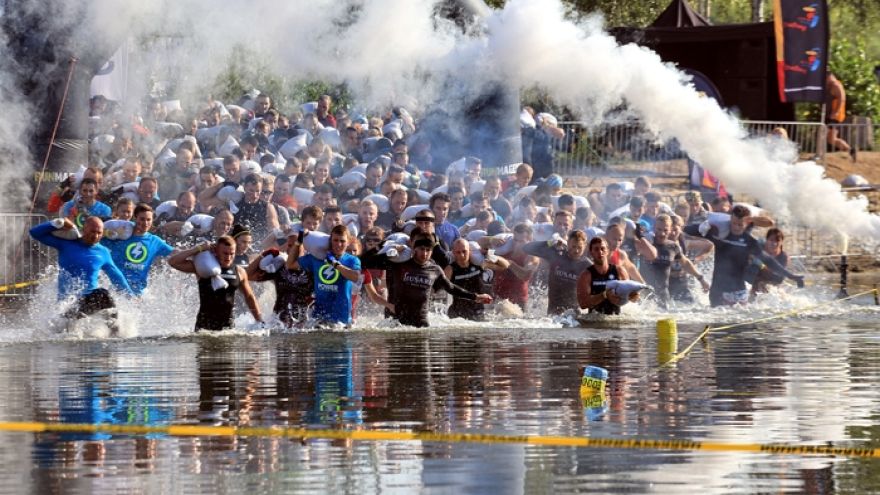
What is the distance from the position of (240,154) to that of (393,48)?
8.62 ft

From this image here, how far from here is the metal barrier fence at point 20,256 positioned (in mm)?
21062

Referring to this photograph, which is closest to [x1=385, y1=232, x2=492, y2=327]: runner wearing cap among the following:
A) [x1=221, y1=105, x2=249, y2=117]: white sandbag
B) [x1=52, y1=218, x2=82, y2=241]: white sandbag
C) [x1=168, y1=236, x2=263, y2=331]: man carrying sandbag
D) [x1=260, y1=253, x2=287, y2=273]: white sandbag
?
[x1=260, y1=253, x2=287, y2=273]: white sandbag

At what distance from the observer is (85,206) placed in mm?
19531

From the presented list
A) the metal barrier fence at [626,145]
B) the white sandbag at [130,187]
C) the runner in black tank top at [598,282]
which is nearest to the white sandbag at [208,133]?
the white sandbag at [130,187]

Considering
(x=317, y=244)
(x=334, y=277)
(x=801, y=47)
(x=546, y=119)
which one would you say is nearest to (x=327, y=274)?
(x=334, y=277)

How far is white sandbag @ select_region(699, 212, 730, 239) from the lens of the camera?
71.6 feet

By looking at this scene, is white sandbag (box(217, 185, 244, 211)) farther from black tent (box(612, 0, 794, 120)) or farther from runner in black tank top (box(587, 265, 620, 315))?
black tent (box(612, 0, 794, 120))

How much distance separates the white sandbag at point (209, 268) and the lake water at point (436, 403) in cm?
54

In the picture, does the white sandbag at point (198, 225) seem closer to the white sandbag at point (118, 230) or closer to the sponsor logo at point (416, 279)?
the white sandbag at point (118, 230)

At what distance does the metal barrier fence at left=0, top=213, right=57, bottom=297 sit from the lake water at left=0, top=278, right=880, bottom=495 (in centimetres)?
232

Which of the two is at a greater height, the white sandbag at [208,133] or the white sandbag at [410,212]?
the white sandbag at [208,133]

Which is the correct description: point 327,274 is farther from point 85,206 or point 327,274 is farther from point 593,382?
point 593,382

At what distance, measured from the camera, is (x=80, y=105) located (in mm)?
20578

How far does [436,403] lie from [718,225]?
10.7 meters
